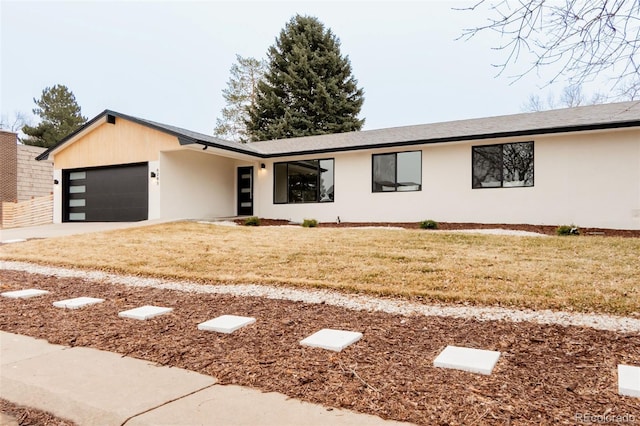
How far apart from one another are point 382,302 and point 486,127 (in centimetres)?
909

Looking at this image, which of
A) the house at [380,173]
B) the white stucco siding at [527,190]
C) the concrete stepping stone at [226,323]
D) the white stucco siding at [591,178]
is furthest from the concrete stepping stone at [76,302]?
the white stucco siding at [591,178]

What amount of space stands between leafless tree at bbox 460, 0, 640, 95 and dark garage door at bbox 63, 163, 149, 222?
1227 cm

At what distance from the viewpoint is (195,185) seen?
13.8m

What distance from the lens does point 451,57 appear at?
181 inches

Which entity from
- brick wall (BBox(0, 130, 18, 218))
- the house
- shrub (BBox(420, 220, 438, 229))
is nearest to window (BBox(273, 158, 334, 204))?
the house

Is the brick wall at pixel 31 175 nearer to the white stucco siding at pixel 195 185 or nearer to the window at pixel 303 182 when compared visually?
the white stucco siding at pixel 195 185

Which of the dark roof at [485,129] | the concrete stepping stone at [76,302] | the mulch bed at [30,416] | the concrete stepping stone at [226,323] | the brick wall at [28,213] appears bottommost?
the mulch bed at [30,416]

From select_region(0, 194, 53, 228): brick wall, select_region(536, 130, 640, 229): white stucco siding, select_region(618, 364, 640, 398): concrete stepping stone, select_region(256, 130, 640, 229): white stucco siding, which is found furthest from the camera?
select_region(0, 194, 53, 228): brick wall

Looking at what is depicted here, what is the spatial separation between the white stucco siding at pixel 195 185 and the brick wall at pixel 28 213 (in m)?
5.84

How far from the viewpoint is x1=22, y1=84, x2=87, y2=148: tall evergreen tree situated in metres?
29.6

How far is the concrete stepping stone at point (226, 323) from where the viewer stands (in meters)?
3.28

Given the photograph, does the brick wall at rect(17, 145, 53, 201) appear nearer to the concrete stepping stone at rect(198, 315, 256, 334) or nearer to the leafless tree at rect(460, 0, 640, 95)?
the concrete stepping stone at rect(198, 315, 256, 334)

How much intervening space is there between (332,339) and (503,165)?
9.62m

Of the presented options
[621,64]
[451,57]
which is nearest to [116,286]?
[451,57]
